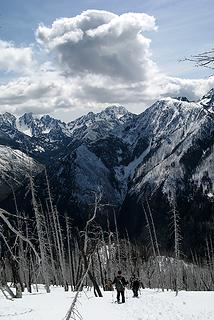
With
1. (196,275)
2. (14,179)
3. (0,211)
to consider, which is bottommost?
(196,275)

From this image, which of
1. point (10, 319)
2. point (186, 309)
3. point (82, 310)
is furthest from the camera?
point (186, 309)

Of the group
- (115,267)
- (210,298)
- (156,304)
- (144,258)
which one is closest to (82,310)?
(156,304)

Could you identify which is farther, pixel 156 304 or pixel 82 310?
pixel 156 304

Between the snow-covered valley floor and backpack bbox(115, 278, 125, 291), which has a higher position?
backpack bbox(115, 278, 125, 291)

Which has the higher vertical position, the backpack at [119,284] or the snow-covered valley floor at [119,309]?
the backpack at [119,284]

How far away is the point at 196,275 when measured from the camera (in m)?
120

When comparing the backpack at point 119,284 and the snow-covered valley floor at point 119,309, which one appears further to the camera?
the backpack at point 119,284

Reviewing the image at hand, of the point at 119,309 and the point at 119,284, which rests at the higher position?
the point at 119,284

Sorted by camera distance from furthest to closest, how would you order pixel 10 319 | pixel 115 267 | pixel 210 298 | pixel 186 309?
pixel 115 267
pixel 210 298
pixel 186 309
pixel 10 319

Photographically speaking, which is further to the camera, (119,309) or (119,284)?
(119,284)

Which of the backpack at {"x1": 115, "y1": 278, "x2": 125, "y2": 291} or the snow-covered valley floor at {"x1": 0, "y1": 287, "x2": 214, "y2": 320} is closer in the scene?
the snow-covered valley floor at {"x1": 0, "y1": 287, "x2": 214, "y2": 320}

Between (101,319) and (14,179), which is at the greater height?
(14,179)

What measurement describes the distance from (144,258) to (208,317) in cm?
8548

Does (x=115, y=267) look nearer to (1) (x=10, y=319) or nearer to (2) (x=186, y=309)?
(2) (x=186, y=309)
